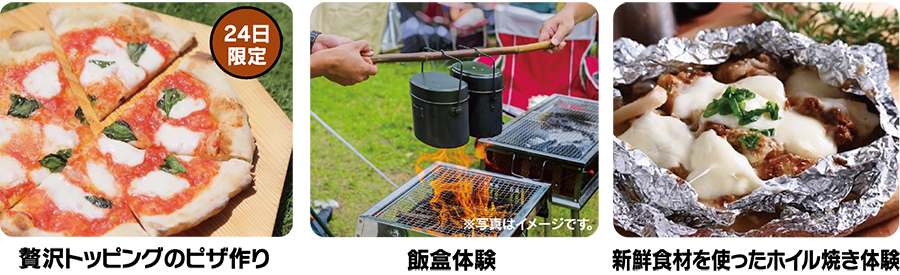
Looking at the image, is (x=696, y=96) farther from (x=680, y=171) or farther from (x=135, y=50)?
(x=135, y=50)

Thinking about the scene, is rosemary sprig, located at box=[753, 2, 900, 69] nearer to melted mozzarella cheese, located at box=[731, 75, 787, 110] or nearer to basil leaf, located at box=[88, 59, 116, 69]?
melted mozzarella cheese, located at box=[731, 75, 787, 110]

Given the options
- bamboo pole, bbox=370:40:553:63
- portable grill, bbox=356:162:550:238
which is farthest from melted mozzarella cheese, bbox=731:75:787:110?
portable grill, bbox=356:162:550:238

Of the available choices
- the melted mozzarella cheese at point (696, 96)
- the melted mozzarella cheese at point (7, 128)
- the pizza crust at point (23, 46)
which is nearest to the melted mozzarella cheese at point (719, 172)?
the melted mozzarella cheese at point (696, 96)

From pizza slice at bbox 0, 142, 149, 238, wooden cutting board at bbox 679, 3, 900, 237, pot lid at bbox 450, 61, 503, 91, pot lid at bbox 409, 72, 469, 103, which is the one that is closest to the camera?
pot lid at bbox 409, 72, 469, 103

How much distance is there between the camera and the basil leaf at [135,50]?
139 inches

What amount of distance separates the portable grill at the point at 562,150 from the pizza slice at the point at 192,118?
4.21ft

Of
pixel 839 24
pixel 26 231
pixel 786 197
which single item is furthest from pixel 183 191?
pixel 839 24

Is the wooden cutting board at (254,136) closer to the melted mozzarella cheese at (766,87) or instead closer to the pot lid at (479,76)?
the pot lid at (479,76)

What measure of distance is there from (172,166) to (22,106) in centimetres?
90

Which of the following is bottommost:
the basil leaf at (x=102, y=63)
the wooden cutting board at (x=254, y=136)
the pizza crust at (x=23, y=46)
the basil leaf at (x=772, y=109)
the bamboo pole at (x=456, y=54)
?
the wooden cutting board at (x=254, y=136)

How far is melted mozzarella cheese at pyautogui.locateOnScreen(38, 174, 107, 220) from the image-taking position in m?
2.78

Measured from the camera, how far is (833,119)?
10.1 feet

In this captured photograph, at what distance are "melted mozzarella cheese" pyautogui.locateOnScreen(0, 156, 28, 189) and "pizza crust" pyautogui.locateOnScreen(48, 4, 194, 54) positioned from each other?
3.10ft

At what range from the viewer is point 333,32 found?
274 cm
